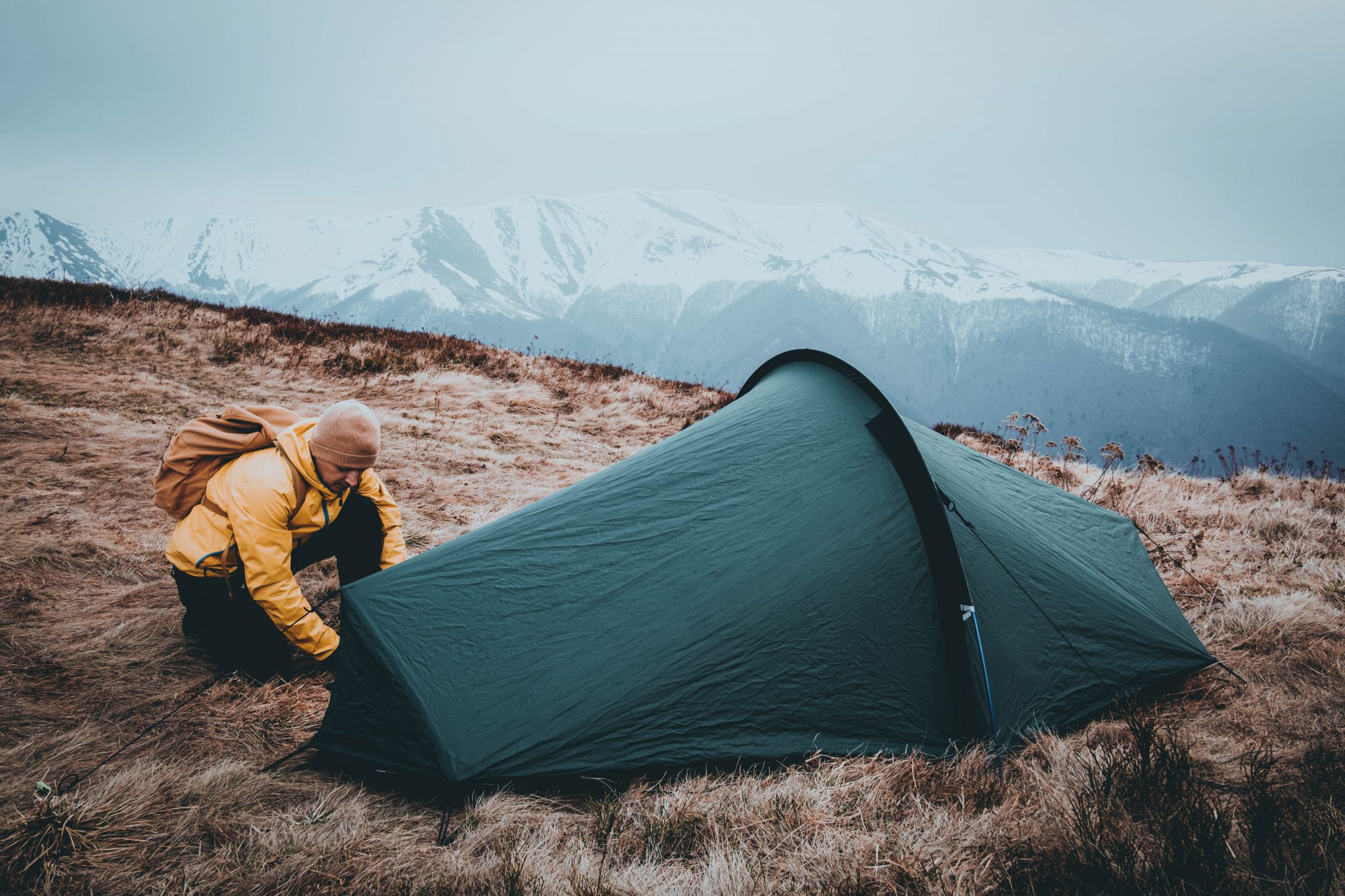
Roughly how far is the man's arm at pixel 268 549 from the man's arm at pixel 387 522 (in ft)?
2.00

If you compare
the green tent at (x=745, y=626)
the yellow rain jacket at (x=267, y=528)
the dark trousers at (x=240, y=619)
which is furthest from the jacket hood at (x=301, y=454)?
the green tent at (x=745, y=626)

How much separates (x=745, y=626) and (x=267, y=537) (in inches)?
92.2

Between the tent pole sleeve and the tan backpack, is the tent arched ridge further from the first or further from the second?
the tan backpack

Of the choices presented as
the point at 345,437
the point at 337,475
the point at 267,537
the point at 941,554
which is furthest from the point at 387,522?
the point at 941,554

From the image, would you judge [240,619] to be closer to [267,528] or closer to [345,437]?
[267,528]

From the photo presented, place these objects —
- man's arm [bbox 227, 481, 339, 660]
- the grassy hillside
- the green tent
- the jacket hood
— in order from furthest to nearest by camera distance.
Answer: the jacket hood < man's arm [bbox 227, 481, 339, 660] < the green tent < the grassy hillside

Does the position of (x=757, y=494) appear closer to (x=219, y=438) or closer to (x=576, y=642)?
(x=576, y=642)

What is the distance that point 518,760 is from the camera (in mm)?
2373

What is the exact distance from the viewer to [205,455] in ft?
10.1

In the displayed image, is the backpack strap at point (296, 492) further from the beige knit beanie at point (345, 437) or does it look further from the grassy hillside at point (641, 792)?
the grassy hillside at point (641, 792)

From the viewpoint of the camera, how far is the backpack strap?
3023 millimetres

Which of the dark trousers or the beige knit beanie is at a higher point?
the beige knit beanie

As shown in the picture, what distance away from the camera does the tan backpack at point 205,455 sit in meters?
3.04

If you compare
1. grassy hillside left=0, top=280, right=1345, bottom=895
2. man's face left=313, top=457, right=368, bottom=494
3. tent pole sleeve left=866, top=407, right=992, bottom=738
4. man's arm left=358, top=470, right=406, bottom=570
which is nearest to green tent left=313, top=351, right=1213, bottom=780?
tent pole sleeve left=866, top=407, right=992, bottom=738
